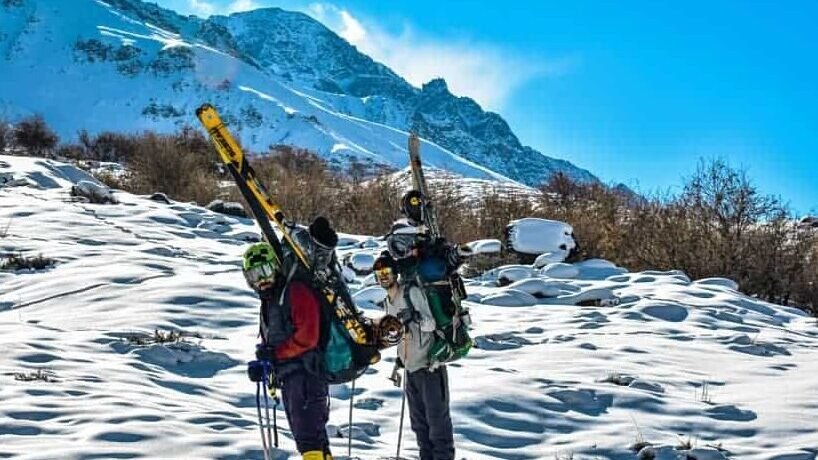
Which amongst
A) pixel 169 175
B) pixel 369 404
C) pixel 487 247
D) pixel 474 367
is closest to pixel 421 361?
pixel 369 404

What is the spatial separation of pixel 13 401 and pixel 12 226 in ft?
27.2

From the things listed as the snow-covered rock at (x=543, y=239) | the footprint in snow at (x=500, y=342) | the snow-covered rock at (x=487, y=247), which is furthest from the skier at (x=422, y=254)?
the snow-covered rock at (x=543, y=239)

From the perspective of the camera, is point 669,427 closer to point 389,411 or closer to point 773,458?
point 773,458

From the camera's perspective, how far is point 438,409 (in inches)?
203

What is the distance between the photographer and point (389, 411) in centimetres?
700

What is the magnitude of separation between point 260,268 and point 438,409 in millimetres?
1437

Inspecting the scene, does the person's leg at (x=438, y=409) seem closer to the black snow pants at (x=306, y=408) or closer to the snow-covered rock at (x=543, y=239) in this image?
the black snow pants at (x=306, y=408)

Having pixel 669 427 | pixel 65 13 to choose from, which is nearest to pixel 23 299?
pixel 669 427

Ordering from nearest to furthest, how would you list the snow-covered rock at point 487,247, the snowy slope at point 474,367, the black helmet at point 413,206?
1. the black helmet at point 413,206
2. the snowy slope at point 474,367
3. the snow-covered rock at point 487,247

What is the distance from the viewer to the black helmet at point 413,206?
5.68 metres

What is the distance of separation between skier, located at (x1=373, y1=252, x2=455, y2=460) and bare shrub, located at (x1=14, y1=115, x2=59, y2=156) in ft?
84.1

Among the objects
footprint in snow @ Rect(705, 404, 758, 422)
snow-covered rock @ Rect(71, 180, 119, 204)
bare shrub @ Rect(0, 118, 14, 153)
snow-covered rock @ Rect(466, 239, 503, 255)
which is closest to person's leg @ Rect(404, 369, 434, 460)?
footprint in snow @ Rect(705, 404, 758, 422)

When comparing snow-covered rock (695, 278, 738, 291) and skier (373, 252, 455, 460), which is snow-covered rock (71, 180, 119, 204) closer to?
snow-covered rock (695, 278, 738, 291)

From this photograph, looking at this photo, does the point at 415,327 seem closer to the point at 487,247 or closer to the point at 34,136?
the point at 487,247
